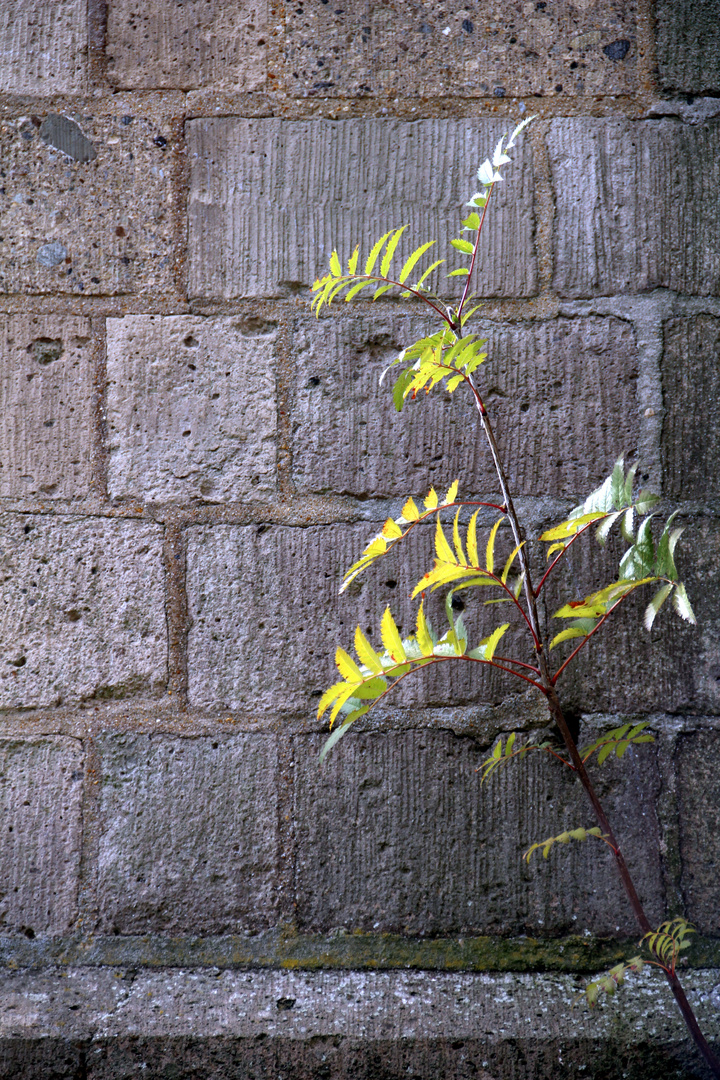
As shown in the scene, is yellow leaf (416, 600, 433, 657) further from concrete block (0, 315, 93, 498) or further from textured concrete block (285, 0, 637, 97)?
textured concrete block (285, 0, 637, 97)

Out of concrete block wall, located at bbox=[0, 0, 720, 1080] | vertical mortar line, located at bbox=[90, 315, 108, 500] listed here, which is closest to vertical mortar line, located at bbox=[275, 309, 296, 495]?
concrete block wall, located at bbox=[0, 0, 720, 1080]

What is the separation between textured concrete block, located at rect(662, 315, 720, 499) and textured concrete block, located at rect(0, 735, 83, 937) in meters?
1.29

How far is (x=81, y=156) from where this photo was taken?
1.56 m

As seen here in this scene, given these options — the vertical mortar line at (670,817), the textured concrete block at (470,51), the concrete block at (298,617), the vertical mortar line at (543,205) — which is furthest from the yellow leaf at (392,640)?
the textured concrete block at (470,51)

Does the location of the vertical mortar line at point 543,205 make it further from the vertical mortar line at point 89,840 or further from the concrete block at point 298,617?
the vertical mortar line at point 89,840

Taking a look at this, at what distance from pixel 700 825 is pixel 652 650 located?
34 centimetres

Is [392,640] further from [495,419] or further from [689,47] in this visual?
[689,47]

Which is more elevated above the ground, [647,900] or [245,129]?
[245,129]

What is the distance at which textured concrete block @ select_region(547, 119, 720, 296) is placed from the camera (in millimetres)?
1517

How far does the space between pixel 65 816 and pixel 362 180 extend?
137 centimetres

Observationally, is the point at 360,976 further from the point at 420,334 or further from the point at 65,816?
the point at 420,334

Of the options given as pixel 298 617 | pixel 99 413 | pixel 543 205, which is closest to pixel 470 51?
pixel 543 205

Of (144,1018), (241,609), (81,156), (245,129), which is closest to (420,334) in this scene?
(245,129)

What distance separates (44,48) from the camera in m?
1.56
